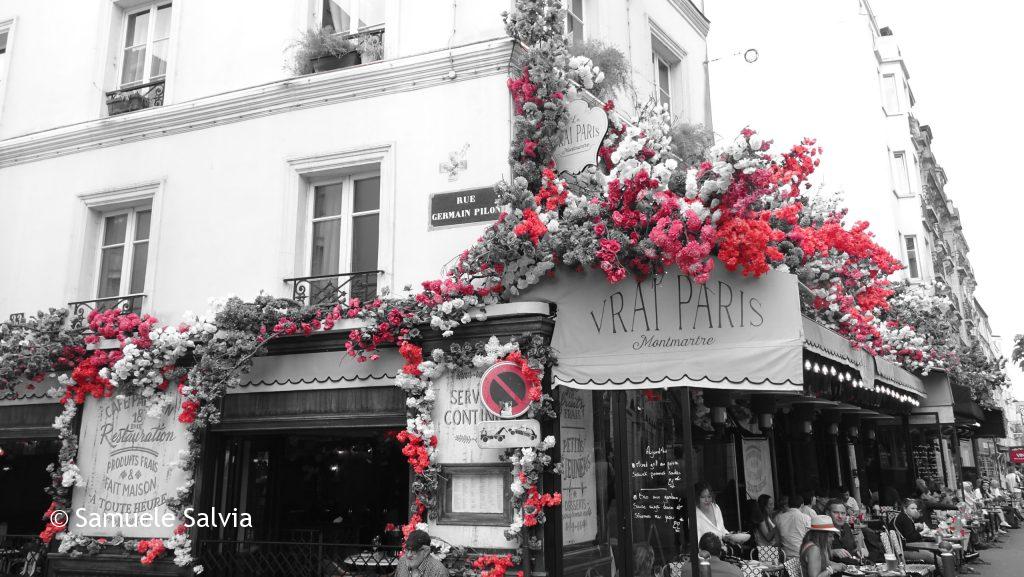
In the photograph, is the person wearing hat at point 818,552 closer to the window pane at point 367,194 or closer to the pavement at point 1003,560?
the window pane at point 367,194

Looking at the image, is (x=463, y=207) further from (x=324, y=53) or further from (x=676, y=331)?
(x=324, y=53)

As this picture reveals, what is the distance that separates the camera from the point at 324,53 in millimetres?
9289

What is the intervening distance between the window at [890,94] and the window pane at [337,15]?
2488 centimetres

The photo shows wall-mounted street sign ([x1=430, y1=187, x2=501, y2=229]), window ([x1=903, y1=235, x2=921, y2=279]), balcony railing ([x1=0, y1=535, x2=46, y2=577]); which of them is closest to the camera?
wall-mounted street sign ([x1=430, y1=187, x2=501, y2=229])

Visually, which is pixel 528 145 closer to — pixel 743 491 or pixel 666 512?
pixel 666 512

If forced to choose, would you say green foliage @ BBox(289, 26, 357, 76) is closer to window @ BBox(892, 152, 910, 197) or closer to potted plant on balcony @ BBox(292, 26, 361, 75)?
potted plant on balcony @ BBox(292, 26, 361, 75)

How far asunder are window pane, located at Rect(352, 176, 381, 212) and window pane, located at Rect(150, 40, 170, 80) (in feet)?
11.9

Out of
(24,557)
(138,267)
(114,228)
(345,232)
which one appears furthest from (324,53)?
(24,557)

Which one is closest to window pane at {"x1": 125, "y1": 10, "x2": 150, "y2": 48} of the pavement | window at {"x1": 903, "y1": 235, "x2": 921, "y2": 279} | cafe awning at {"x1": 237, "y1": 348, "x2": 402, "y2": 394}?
cafe awning at {"x1": 237, "y1": 348, "x2": 402, "y2": 394}

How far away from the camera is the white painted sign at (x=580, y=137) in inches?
320

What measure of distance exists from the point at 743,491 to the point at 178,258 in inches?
380

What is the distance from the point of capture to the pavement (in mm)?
14148

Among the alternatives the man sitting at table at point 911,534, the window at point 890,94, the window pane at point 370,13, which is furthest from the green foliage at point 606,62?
the window at point 890,94

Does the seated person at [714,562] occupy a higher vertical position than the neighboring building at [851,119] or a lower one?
lower
